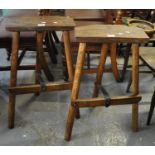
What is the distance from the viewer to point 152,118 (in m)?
1.78

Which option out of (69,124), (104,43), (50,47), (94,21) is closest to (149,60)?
(104,43)

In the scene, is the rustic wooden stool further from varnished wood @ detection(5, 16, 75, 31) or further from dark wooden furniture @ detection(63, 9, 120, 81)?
dark wooden furniture @ detection(63, 9, 120, 81)

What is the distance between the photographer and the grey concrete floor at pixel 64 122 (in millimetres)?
1550

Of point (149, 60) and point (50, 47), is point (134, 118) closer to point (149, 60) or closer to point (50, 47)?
point (149, 60)

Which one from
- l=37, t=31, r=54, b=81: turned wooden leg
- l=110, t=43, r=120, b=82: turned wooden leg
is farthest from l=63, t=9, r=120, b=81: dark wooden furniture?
l=37, t=31, r=54, b=81: turned wooden leg

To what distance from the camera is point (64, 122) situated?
1.71 metres

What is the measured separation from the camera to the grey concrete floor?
155 centimetres

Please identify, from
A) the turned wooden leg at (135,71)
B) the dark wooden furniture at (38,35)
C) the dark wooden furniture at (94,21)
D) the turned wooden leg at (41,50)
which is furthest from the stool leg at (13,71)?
the turned wooden leg at (135,71)

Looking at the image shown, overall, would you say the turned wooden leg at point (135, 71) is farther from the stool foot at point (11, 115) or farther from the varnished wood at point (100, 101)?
the stool foot at point (11, 115)

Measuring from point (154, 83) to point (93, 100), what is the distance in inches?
39.8

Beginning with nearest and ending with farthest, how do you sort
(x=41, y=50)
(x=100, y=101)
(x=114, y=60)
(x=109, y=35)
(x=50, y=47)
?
(x=109, y=35)
(x=100, y=101)
(x=41, y=50)
(x=114, y=60)
(x=50, y=47)
